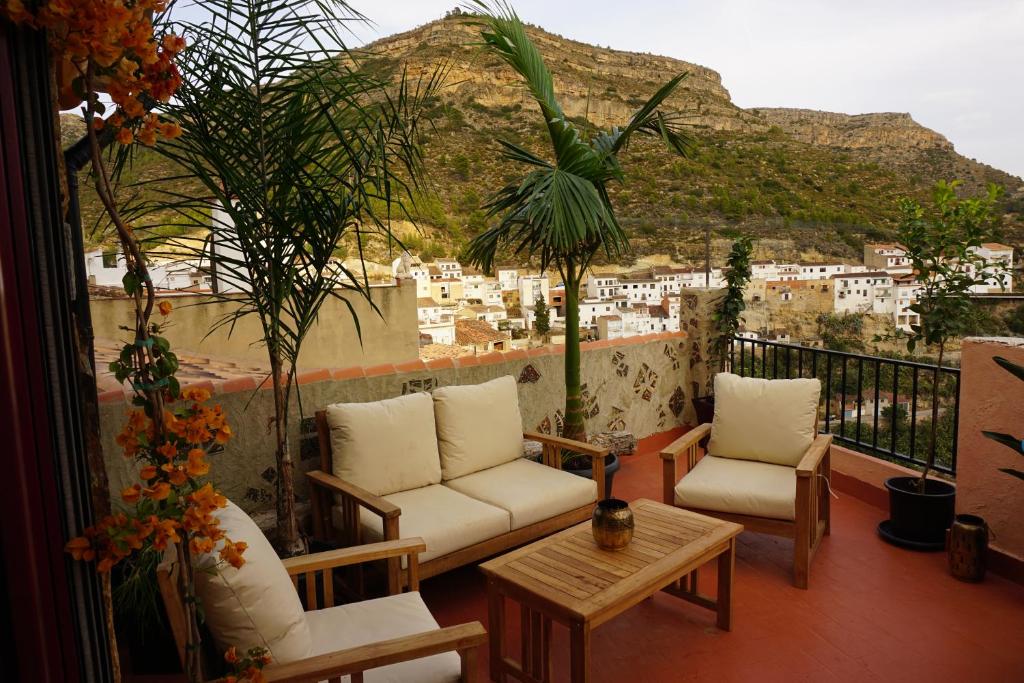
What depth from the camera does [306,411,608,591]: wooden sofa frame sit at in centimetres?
248

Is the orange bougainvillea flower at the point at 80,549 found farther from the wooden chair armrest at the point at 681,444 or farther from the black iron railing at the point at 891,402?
the black iron railing at the point at 891,402

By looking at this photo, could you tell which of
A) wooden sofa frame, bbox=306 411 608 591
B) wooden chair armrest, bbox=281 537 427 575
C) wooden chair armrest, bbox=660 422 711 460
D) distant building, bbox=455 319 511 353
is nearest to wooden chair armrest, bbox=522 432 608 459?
wooden sofa frame, bbox=306 411 608 591

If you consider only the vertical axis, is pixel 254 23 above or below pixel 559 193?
above

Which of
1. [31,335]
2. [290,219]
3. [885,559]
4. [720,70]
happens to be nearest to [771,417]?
[885,559]

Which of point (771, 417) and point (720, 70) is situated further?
point (720, 70)

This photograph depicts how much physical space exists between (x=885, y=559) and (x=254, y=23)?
364cm

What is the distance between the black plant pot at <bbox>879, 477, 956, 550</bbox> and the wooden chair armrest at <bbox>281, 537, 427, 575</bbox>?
254 cm

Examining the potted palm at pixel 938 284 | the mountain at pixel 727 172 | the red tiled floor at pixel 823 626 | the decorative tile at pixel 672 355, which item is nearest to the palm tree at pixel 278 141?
the red tiled floor at pixel 823 626

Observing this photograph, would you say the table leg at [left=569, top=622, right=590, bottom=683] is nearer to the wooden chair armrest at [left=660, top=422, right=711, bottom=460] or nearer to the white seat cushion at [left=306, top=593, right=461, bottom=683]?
the white seat cushion at [left=306, top=593, right=461, bottom=683]

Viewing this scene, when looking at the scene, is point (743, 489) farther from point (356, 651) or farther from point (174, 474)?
point (174, 474)

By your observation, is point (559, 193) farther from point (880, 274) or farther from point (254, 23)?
point (880, 274)

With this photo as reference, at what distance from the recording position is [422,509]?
283cm

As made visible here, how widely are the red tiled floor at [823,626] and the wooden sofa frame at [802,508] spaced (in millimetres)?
135

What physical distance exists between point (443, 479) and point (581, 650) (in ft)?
4.69
